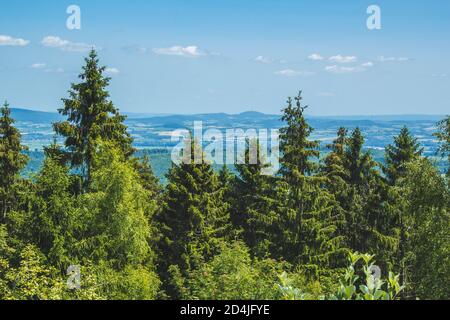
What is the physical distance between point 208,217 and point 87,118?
368 inches

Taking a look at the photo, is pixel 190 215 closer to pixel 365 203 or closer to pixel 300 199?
pixel 300 199

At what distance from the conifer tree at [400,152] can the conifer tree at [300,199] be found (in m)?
Answer: 6.00

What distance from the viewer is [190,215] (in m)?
32.8

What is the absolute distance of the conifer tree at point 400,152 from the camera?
118 ft

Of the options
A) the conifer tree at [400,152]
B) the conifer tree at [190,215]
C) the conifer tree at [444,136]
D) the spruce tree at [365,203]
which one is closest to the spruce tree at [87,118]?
the conifer tree at [190,215]

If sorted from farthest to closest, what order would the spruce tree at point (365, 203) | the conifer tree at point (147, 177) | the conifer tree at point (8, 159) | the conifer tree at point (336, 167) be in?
1. the conifer tree at point (147, 177)
2. the spruce tree at point (365, 203)
3. the conifer tree at point (336, 167)
4. the conifer tree at point (8, 159)

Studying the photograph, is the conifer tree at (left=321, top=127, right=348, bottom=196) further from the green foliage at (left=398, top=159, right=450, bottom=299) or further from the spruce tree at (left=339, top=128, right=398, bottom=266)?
the green foliage at (left=398, top=159, right=450, bottom=299)

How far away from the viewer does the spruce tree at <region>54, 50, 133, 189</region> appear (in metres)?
27.1

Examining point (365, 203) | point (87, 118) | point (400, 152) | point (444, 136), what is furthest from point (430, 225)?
point (87, 118)

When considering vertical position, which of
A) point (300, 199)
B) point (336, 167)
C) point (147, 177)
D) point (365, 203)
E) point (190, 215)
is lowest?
point (190, 215)

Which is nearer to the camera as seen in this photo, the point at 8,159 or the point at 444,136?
the point at 444,136

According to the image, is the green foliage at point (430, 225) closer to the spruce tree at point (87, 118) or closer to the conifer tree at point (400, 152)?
the conifer tree at point (400, 152)
